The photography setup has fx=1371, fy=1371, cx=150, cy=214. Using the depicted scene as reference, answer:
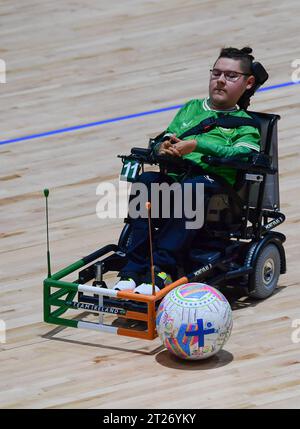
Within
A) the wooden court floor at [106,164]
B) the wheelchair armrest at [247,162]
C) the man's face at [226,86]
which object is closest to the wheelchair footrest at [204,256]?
the wooden court floor at [106,164]

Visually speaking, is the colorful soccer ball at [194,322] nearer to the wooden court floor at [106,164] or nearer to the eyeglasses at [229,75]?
the wooden court floor at [106,164]

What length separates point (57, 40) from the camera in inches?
530

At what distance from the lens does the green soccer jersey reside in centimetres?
824

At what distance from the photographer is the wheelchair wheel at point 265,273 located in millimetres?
8375

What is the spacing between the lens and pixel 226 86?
852cm

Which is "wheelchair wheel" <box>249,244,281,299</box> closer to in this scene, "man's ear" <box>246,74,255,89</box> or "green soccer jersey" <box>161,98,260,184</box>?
"green soccer jersey" <box>161,98,260,184</box>

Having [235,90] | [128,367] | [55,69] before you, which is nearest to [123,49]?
[55,69]

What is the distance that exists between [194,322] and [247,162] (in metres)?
1.28

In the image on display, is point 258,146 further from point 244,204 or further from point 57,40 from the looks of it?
point 57,40

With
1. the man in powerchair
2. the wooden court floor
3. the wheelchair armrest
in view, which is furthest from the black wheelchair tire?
the wheelchair armrest

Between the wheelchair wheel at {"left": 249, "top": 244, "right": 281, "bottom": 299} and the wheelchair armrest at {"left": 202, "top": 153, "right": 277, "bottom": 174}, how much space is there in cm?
52

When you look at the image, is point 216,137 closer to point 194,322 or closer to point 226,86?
point 226,86

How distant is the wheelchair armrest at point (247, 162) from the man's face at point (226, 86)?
45 cm
